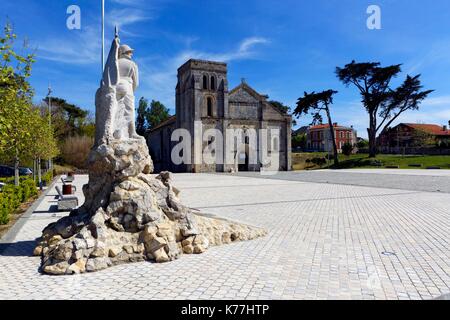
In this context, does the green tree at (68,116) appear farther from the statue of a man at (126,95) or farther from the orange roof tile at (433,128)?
the orange roof tile at (433,128)

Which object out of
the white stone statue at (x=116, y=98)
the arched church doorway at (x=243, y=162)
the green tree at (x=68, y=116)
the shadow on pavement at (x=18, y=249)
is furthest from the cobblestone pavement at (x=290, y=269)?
the green tree at (x=68, y=116)

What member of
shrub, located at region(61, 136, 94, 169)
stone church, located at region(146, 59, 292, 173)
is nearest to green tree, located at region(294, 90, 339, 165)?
stone church, located at region(146, 59, 292, 173)

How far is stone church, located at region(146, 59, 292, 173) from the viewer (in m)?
42.8

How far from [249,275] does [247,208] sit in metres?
7.43

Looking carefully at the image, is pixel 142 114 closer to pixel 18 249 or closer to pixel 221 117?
pixel 221 117

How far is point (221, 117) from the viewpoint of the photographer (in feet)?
146

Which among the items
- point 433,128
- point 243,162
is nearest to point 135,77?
point 243,162

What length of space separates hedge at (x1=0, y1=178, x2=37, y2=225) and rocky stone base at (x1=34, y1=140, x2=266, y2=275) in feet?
13.6

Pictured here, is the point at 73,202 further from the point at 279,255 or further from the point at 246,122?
the point at 246,122

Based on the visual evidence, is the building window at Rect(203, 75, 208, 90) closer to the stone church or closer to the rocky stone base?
the stone church

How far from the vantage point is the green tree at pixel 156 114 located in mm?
75812

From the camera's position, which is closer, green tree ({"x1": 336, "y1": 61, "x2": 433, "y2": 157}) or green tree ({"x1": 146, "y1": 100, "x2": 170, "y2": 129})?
green tree ({"x1": 336, "y1": 61, "x2": 433, "y2": 157})
